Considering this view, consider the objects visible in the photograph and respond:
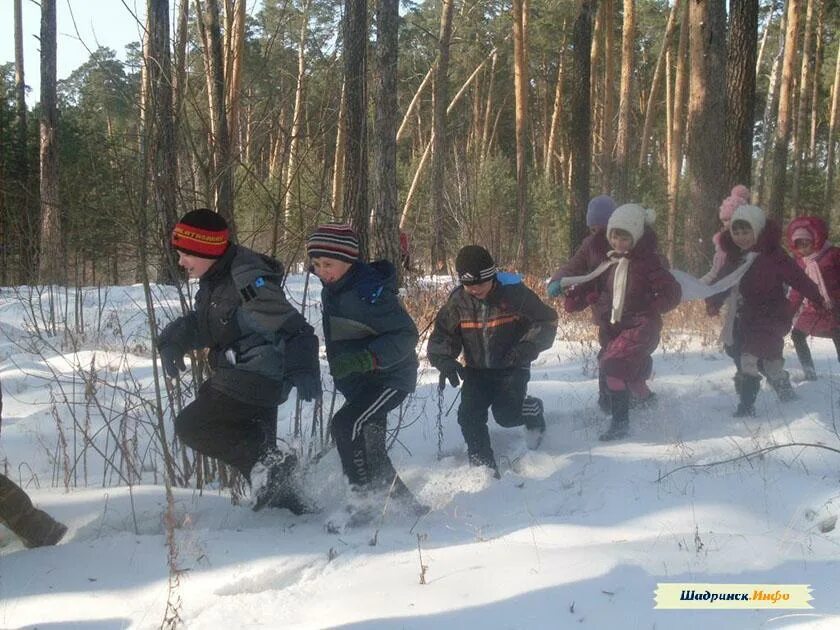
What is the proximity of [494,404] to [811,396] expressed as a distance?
2438mm

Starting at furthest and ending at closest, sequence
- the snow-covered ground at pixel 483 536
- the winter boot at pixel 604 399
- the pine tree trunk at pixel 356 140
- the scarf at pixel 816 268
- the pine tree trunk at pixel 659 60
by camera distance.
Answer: the pine tree trunk at pixel 659 60
the scarf at pixel 816 268
the winter boot at pixel 604 399
the pine tree trunk at pixel 356 140
the snow-covered ground at pixel 483 536

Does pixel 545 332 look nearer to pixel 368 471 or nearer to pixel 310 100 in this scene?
pixel 368 471

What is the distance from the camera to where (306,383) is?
3.62 metres

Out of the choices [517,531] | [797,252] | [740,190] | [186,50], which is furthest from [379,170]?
[517,531]

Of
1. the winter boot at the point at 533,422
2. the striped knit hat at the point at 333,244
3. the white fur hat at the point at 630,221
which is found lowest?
the winter boot at the point at 533,422

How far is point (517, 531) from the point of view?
3543 mm

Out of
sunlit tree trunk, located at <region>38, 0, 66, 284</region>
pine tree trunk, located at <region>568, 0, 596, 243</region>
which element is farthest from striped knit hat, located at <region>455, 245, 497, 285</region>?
sunlit tree trunk, located at <region>38, 0, 66, 284</region>

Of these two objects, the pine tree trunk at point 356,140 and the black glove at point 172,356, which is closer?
the black glove at point 172,356

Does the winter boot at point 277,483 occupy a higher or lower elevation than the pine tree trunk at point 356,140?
lower

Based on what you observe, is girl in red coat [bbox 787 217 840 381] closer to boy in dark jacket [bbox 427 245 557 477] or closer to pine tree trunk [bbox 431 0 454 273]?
boy in dark jacket [bbox 427 245 557 477]

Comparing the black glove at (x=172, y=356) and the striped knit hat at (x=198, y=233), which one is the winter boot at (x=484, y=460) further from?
the striped knit hat at (x=198, y=233)

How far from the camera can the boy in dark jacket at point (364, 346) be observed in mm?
3828

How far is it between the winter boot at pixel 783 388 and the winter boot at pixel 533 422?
1.77 metres

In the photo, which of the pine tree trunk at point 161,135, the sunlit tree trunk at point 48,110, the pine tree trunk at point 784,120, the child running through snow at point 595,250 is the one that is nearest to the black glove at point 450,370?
the child running through snow at point 595,250
